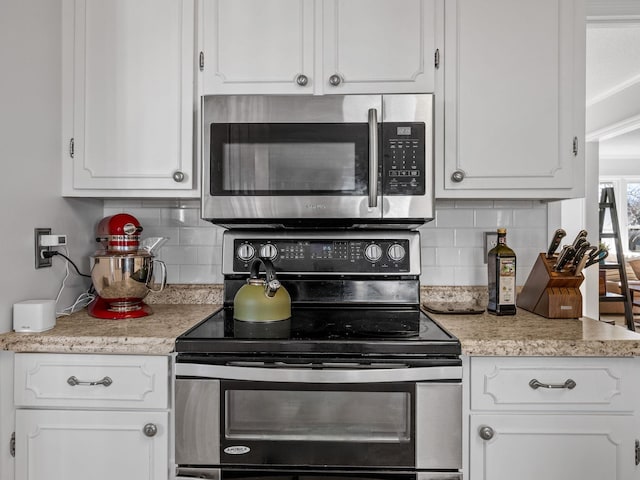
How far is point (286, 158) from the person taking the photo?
151 cm

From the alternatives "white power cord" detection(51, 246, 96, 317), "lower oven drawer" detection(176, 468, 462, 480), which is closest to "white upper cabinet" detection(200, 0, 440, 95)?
"white power cord" detection(51, 246, 96, 317)

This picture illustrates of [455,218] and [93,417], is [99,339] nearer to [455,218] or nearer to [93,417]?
[93,417]

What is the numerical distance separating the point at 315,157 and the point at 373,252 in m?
0.47

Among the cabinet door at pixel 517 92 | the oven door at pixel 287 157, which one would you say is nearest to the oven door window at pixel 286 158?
the oven door at pixel 287 157

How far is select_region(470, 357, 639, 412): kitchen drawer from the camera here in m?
1.24

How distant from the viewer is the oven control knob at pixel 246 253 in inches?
69.8

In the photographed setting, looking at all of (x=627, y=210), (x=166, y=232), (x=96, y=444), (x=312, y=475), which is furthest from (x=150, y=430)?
(x=627, y=210)

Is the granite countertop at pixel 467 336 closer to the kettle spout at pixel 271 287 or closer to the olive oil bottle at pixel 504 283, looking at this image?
the olive oil bottle at pixel 504 283

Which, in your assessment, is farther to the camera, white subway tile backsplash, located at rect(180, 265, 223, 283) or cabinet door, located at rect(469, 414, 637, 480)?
white subway tile backsplash, located at rect(180, 265, 223, 283)

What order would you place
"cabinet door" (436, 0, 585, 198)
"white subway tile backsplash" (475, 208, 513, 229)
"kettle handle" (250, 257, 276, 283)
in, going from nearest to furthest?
1. "kettle handle" (250, 257, 276, 283)
2. "cabinet door" (436, 0, 585, 198)
3. "white subway tile backsplash" (475, 208, 513, 229)

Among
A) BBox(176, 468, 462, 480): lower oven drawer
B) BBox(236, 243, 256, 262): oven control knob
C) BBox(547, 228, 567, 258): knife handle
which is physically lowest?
BBox(176, 468, 462, 480): lower oven drawer

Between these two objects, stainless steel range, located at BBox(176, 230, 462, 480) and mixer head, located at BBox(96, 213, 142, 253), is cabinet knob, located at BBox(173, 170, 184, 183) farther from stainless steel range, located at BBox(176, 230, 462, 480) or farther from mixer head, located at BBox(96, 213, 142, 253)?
stainless steel range, located at BBox(176, 230, 462, 480)

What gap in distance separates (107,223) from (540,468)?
63.7 inches

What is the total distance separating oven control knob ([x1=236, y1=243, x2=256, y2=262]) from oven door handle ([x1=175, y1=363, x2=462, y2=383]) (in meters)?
0.61
